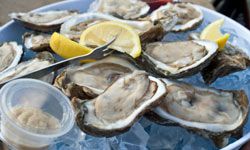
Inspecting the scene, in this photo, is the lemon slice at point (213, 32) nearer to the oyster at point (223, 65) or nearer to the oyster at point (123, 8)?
the oyster at point (223, 65)

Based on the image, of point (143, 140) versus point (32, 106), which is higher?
point (32, 106)

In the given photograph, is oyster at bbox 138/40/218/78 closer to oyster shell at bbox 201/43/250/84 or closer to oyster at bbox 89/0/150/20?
oyster shell at bbox 201/43/250/84

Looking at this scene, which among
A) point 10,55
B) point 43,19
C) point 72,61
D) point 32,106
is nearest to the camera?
point 32,106

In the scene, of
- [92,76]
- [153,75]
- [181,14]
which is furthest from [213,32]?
[92,76]

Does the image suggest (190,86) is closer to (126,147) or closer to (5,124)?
(126,147)

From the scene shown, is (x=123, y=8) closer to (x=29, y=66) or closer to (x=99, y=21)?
(x=99, y=21)

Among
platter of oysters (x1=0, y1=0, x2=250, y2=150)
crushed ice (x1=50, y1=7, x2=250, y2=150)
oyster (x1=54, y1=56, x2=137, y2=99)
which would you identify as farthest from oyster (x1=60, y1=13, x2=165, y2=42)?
crushed ice (x1=50, y1=7, x2=250, y2=150)

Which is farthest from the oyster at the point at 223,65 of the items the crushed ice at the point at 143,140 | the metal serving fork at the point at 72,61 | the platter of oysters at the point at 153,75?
the metal serving fork at the point at 72,61
